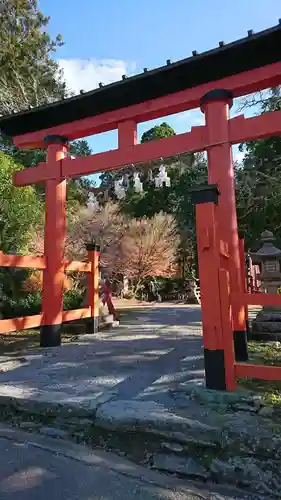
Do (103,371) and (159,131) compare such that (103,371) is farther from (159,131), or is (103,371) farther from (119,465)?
(159,131)

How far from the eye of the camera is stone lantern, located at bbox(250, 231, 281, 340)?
575 centimetres

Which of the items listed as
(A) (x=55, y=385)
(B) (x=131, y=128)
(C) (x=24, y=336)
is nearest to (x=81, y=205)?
(C) (x=24, y=336)

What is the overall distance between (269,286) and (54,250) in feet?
15.0

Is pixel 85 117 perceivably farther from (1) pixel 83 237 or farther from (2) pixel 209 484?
(1) pixel 83 237

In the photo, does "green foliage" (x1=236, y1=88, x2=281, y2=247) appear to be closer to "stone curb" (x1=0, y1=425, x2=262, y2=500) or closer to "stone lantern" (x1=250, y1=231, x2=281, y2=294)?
"stone lantern" (x1=250, y1=231, x2=281, y2=294)

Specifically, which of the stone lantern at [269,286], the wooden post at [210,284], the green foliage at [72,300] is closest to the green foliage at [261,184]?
the stone lantern at [269,286]

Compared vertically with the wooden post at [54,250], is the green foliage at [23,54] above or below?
above

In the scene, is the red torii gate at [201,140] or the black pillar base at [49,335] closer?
the red torii gate at [201,140]

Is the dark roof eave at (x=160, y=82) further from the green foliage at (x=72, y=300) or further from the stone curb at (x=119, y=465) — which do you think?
the stone curb at (x=119, y=465)

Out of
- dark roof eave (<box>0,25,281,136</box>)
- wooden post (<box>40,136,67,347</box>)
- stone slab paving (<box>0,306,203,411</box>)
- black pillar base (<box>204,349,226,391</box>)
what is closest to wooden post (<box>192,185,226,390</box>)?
black pillar base (<box>204,349,226,391</box>)

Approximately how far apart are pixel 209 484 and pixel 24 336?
5.54 metres

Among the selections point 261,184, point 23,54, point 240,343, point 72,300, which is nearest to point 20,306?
point 72,300

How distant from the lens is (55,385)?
3295 millimetres

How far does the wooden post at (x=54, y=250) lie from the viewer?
17.6 ft
